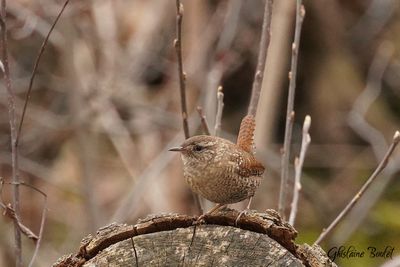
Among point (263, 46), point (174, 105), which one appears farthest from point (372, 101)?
point (263, 46)

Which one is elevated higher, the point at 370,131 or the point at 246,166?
the point at 370,131

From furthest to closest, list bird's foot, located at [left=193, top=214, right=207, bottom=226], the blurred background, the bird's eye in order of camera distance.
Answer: the blurred background
the bird's eye
bird's foot, located at [left=193, top=214, right=207, bottom=226]

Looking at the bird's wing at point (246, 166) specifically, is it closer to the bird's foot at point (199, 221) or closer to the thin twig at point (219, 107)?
the thin twig at point (219, 107)

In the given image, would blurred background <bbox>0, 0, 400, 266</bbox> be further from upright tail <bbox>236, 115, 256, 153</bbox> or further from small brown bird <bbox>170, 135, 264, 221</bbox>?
small brown bird <bbox>170, 135, 264, 221</bbox>

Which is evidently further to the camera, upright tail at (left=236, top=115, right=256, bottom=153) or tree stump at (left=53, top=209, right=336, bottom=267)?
upright tail at (left=236, top=115, right=256, bottom=153)

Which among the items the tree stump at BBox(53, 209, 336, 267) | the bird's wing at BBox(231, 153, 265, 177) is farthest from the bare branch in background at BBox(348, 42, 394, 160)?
the tree stump at BBox(53, 209, 336, 267)

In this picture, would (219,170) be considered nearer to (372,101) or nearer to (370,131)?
(370,131)

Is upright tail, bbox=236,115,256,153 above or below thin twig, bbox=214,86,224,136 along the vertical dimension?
below

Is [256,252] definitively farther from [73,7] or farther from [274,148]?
[274,148]

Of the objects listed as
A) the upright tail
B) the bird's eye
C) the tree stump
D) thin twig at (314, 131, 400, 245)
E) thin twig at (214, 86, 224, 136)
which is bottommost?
the tree stump
